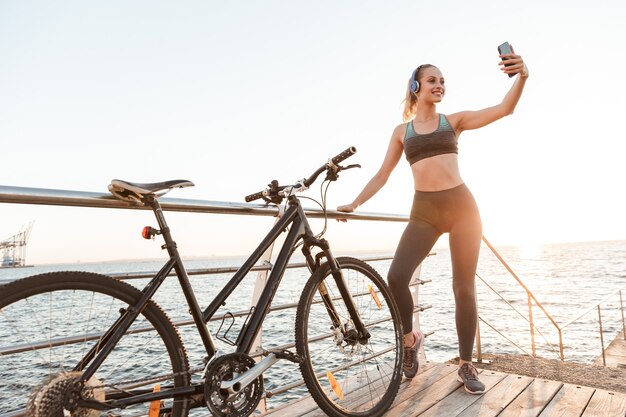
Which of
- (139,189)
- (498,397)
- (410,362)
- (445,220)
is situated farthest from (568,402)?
(139,189)

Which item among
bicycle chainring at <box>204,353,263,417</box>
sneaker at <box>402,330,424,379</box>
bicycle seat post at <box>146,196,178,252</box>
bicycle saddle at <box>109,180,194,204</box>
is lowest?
sneaker at <box>402,330,424,379</box>

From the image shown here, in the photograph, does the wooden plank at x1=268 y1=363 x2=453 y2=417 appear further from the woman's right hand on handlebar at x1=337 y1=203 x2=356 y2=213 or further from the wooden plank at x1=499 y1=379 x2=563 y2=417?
the woman's right hand on handlebar at x1=337 y1=203 x2=356 y2=213

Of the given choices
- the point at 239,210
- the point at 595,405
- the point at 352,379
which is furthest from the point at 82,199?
the point at 595,405

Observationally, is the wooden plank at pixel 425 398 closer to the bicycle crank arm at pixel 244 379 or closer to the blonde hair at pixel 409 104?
the bicycle crank arm at pixel 244 379

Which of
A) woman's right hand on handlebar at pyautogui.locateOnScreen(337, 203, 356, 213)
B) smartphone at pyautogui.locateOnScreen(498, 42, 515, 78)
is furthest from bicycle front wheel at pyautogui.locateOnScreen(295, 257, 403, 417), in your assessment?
smartphone at pyautogui.locateOnScreen(498, 42, 515, 78)

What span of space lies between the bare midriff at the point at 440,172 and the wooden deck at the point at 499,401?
1.16m

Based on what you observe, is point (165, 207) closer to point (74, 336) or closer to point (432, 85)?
point (74, 336)

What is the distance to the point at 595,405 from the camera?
2.07 metres

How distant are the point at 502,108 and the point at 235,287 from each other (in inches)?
69.5

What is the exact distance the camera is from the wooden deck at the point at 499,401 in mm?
2018

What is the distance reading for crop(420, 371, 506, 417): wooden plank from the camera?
203 cm

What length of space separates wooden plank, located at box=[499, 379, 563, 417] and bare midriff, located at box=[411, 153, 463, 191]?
1185mm

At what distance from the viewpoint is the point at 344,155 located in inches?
80.8

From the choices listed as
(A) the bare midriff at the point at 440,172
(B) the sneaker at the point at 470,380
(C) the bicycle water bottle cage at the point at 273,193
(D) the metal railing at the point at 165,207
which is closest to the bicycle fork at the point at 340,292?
(D) the metal railing at the point at 165,207
